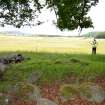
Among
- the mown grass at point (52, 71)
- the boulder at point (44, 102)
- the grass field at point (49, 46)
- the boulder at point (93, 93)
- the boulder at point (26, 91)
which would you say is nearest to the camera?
the boulder at point (44, 102)

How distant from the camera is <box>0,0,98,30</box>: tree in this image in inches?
1133

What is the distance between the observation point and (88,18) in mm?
31609

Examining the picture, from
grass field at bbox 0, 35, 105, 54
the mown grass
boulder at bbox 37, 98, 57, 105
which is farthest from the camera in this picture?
grass field at bbox 0, 35, 105, 54

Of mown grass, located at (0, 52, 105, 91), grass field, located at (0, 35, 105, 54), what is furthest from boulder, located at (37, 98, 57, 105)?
grass field, located at (0, 35, 105, 54)

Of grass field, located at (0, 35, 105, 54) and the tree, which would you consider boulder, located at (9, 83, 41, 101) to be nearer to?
the tree

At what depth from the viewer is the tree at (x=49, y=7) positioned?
28781mm

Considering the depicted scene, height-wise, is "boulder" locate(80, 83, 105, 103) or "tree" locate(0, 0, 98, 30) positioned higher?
"tree" locate(0, 0, 98, 30)

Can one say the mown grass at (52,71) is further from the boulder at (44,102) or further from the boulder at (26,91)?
the boulder at (44,102)

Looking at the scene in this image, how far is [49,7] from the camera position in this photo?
29.9 m

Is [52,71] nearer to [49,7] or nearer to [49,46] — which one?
[49,7]

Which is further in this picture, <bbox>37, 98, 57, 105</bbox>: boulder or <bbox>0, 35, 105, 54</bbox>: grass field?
<bbox>0, 35, 105, 54</bbox>: grass field

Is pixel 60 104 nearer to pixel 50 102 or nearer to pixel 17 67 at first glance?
pixel 50 102

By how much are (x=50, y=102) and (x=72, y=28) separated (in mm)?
9740

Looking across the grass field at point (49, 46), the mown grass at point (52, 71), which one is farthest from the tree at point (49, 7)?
the grass field at point (49, 46)
